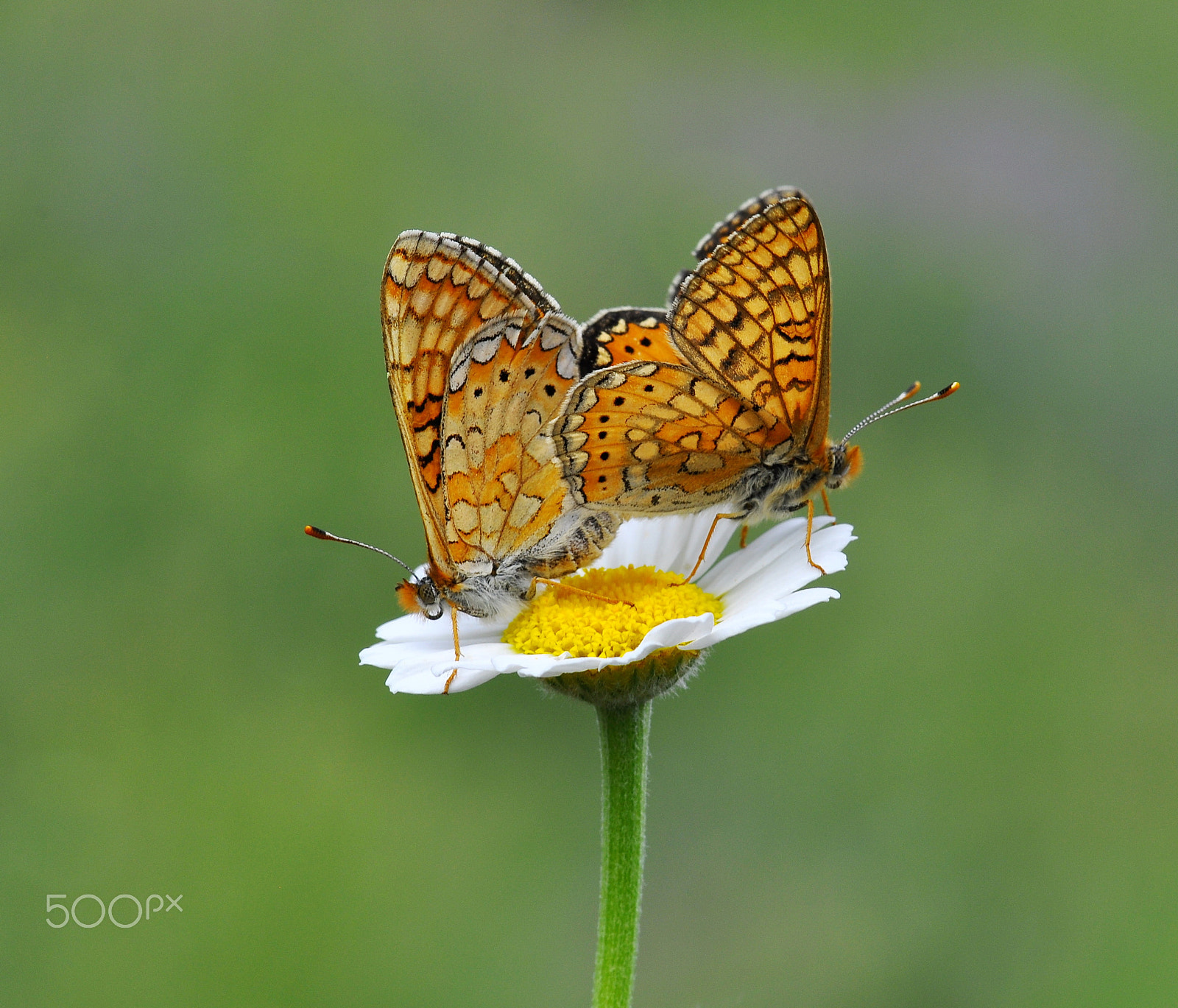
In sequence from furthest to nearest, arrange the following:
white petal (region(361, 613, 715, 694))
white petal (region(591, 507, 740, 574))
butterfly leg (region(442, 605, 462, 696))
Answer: white petal (region(591, 507, 740, 574))
butterfly leg (region(442, 605, 462, 696))
white petal (region(361, 613, 715, 694))

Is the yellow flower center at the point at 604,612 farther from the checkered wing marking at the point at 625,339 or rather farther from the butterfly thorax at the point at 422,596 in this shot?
the checkered wing marking at the point at 625,339

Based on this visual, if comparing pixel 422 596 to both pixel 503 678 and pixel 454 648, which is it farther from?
pixel 503 678

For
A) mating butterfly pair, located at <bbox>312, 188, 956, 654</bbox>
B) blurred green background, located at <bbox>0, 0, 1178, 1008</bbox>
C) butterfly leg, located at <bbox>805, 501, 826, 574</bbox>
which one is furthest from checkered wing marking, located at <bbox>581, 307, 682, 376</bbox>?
blurred green background, located at <bbox>0, 0, 1178, 1008</bbox>

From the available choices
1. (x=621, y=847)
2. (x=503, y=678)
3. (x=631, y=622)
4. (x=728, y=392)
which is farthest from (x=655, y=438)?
(x=503, y=678)

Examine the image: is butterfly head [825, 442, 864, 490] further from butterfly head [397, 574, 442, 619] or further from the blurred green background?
the blurred green background

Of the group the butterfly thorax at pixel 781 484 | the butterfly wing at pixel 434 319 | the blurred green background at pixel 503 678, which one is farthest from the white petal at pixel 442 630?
the blurred green background at pixel 503 678

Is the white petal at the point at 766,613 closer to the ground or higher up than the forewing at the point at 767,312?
closer to the ground

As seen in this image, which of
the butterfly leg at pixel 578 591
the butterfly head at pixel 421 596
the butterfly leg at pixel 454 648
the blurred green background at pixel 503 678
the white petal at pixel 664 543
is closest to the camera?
the butterfly leg at pixel 454 648
